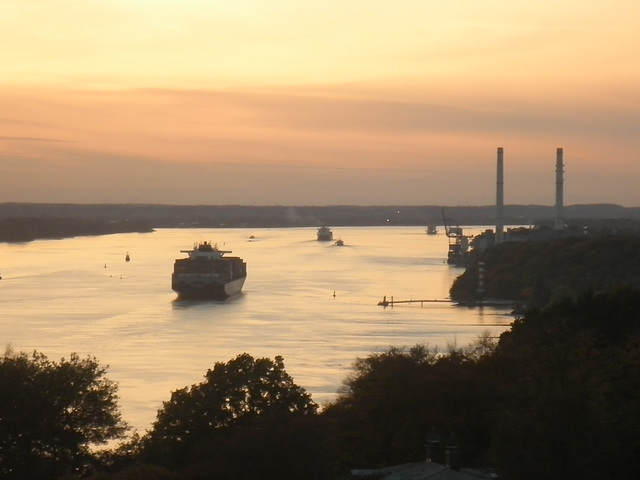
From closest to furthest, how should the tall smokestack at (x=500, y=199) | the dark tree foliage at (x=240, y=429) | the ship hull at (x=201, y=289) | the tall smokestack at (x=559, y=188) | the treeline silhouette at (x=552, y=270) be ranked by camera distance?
the dark tree foliage at (x=240, y=429), the treeline silhouette at (x=552, y=270), the ship hull at (x=201, y=289), the tall smokestack at (x=559, y=188), the tall smokestack at (x=500, y=199)

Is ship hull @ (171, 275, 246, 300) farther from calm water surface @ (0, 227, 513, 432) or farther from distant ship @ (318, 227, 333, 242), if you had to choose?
distant ship @ (318, 227, 333, 242)

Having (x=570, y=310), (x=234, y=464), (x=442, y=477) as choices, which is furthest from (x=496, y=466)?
(x=570, y=310)

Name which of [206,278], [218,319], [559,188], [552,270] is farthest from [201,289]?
[559,188]

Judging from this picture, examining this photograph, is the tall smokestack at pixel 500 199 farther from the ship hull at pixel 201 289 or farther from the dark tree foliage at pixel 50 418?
the dark tree foliage at pixel 50 418

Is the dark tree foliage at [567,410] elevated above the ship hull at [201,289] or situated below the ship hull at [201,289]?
above

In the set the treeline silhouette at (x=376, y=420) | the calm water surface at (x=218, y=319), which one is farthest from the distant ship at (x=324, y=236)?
the treeline silhouette at (x=376, y=420)

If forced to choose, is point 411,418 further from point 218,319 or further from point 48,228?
point 48,228

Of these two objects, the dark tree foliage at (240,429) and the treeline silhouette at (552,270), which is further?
the treeline silhouette at (552,270)

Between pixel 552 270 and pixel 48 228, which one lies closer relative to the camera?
pixel 552 270
